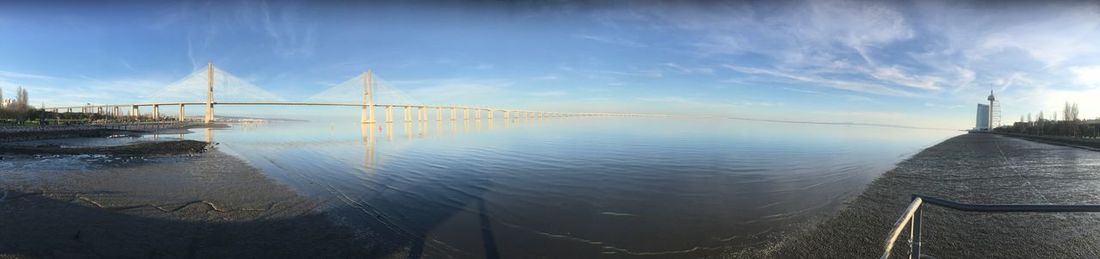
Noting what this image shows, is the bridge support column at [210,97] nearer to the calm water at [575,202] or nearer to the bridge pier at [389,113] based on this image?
the bridge pier at [389,113]

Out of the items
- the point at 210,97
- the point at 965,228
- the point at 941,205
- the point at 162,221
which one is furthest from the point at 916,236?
the point at 210,97

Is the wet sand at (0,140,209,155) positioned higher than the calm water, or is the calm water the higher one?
the wet sand at (0,140,209,155)

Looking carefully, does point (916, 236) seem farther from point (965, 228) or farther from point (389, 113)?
point (389, 113)

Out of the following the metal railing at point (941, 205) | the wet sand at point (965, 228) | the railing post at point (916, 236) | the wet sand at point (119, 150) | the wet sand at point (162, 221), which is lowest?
the wet sand at point (965, 228)

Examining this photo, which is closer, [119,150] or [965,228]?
[965,228]

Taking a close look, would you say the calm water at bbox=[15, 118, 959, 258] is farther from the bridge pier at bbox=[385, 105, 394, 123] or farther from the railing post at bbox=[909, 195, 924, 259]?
A: the bridge pier at bbox=[385, 105, 394, 123]

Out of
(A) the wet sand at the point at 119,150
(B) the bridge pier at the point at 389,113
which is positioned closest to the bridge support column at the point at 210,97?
→ (B) the bridge pier at the point at 389,113

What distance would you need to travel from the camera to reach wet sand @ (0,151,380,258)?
537 cm

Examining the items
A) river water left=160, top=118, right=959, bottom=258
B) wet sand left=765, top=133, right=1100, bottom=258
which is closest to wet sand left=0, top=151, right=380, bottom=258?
river water left=160, top=118, right=959, bottom=258

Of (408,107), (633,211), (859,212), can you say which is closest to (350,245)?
(633,211)

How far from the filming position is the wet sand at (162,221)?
537 cm

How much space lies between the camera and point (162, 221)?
662cm

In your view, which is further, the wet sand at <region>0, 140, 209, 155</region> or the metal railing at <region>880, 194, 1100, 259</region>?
the wet sand at <region>0, 140, 209, 155</region>

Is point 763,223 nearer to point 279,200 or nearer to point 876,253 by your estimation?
point 876,253
